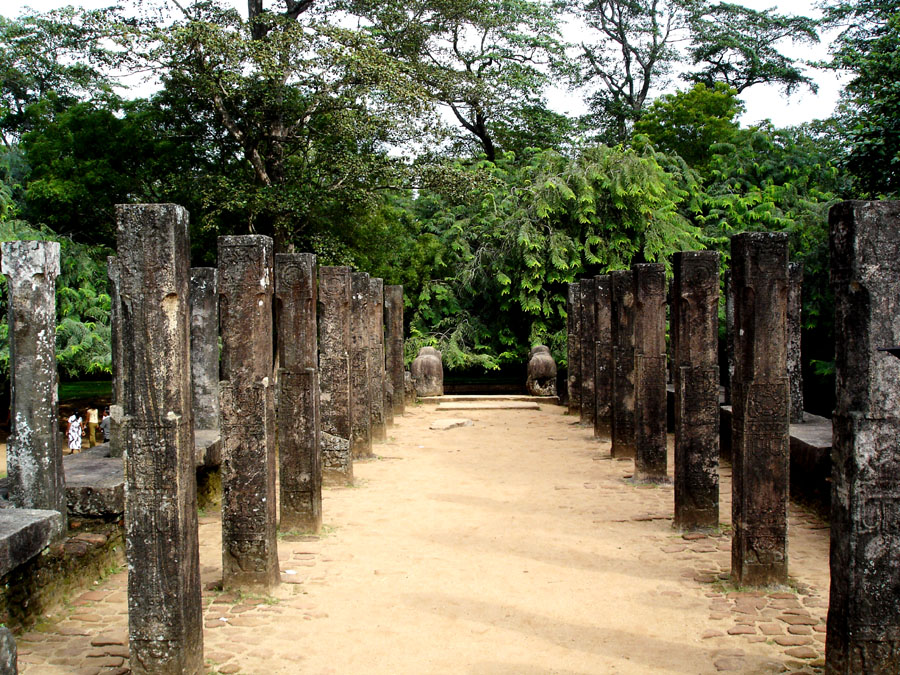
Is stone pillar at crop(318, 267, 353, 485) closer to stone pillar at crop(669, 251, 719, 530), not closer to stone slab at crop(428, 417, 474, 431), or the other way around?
stone pillar at crop(669, 251, 719, 530)

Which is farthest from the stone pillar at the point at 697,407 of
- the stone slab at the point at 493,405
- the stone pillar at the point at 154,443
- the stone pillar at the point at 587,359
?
the stone slab at the point at 493,405

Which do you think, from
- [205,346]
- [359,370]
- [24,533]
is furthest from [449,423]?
[24,533]

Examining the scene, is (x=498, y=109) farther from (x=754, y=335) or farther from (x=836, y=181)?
(x=754, y=335)

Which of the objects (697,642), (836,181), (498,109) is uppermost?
(498,109)

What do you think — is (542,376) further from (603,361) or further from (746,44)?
(746,44)

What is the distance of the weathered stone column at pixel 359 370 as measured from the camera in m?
12.0

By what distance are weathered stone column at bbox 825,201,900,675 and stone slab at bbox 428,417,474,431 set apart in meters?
11.9

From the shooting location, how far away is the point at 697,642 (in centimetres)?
535

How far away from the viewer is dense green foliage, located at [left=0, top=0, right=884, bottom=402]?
1620 centimetres

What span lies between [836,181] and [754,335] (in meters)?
18.0

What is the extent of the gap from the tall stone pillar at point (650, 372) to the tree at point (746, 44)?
75.8 ft

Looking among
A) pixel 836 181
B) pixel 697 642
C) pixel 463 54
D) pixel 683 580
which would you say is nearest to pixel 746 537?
pixel 683 580

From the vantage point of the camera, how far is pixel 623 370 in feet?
38.8

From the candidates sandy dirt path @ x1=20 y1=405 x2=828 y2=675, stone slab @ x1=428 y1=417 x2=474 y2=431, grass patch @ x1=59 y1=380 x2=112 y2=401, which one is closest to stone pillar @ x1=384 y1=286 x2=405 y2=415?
stone slab @ x1=428 y1=417 x2=474 y2=431
